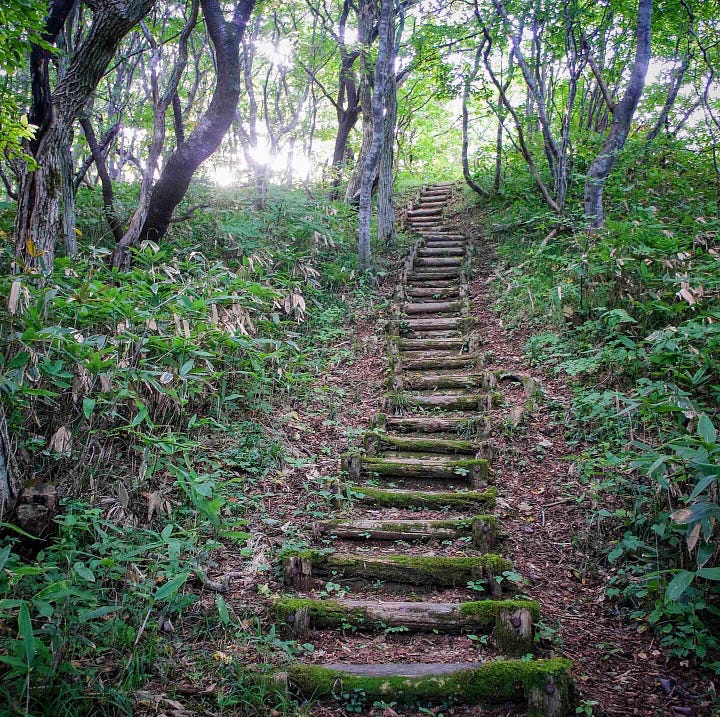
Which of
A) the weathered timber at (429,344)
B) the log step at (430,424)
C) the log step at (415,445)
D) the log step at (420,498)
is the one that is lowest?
the log step at (420,498)

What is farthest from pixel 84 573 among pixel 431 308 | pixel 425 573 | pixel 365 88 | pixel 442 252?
pixel 365 88

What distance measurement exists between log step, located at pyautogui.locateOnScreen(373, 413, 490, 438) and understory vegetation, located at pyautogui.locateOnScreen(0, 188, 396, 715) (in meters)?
0.95

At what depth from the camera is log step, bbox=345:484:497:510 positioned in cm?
457

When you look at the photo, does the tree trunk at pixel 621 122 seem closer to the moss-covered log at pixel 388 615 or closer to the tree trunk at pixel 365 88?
the tree trunk at pixel 365 88

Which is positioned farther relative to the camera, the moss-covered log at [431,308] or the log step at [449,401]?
the moss-covered log at [431,308]

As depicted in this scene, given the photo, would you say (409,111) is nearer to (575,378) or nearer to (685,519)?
(575,378)

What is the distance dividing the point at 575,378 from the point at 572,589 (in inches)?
110

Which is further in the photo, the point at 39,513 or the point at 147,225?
the point at 147,225

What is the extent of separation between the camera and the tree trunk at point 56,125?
5.39 meters

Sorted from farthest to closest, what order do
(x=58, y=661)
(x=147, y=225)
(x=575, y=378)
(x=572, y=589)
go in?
(x=147, y=225), (x=575, y=378), (x=572, y=589), (x=58, y=661)

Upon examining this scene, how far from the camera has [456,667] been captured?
2924 mm

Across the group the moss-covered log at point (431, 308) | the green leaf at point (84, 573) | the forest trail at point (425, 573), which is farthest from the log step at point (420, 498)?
the moss-covered log at point (431, 308)

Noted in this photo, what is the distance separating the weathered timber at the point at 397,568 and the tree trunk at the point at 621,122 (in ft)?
19.1

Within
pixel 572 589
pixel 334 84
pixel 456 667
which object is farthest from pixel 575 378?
pixel 334 84
